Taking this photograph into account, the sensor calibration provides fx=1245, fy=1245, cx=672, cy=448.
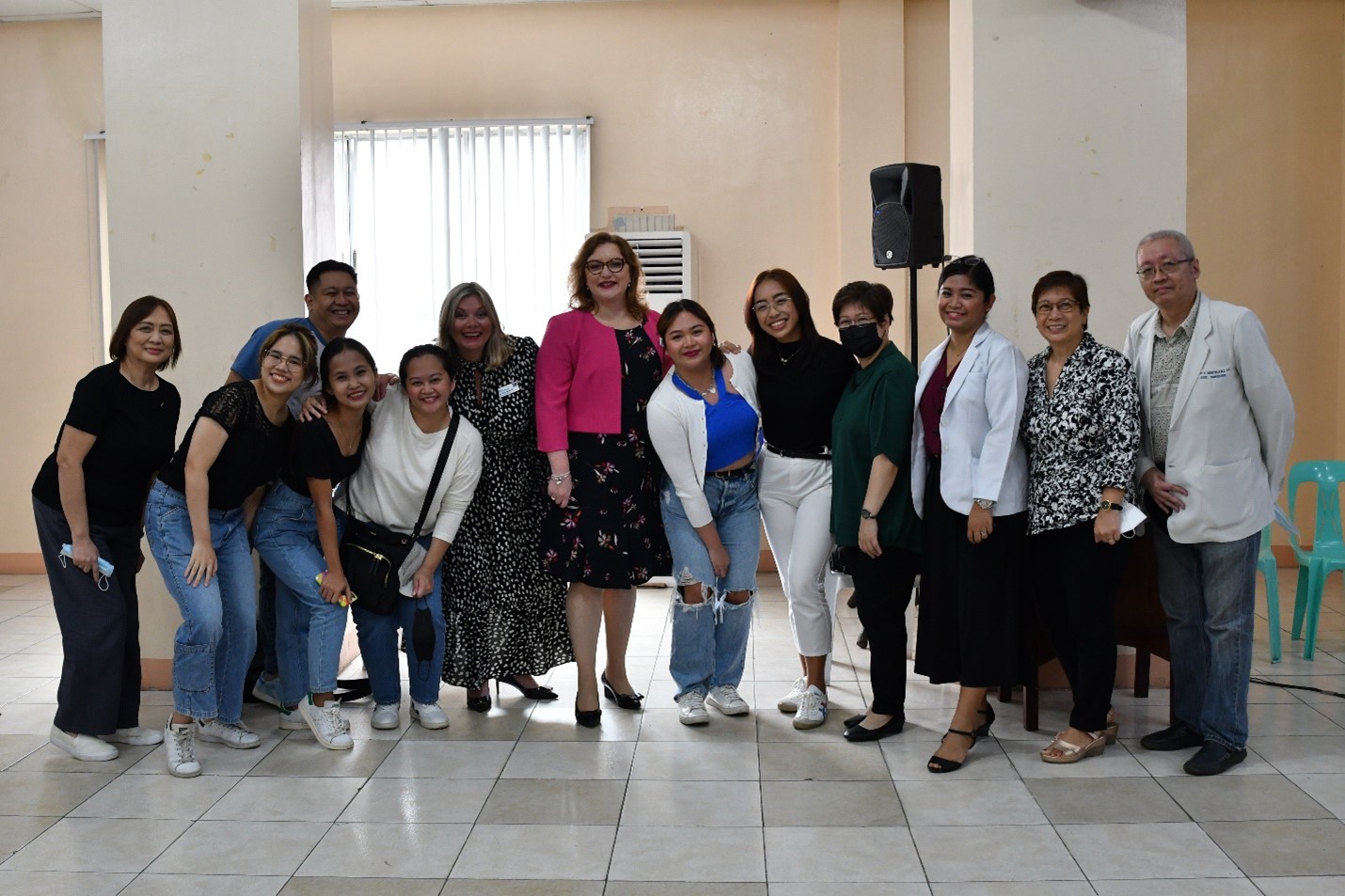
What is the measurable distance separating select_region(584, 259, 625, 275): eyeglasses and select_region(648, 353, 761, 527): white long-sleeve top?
37cm

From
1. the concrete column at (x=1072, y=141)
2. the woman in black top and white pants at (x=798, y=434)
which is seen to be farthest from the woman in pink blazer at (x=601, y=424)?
the concrete column at (x=1072, y=141)

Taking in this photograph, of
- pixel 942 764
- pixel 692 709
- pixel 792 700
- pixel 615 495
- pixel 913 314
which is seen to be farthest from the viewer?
pixel 913 314

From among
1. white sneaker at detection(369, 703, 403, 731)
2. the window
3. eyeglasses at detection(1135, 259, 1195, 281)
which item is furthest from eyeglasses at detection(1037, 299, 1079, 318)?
the window

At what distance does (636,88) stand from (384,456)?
3.69 meters

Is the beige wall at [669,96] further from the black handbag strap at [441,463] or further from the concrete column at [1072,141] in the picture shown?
the black handbag strap at [441,463]

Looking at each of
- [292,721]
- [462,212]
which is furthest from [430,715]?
[462,212]

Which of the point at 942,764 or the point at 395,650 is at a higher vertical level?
the point at 395,650

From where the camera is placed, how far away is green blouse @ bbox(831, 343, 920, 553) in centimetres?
364

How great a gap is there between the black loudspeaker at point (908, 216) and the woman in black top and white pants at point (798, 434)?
1.31 m

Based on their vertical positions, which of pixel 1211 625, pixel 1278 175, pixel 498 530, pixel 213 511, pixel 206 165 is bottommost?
pixel 1211 625

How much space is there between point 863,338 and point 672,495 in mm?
773

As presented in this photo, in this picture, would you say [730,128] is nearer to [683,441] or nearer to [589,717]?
[683,441]

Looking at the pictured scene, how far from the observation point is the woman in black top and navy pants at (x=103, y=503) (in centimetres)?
356

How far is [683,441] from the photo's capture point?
3.78 m
